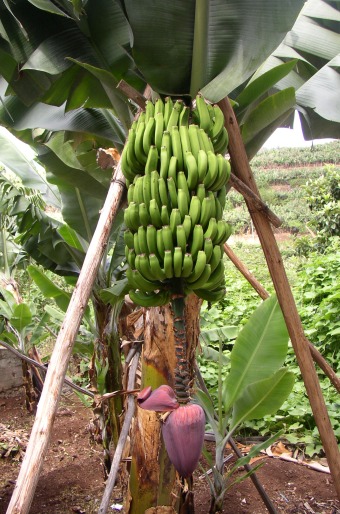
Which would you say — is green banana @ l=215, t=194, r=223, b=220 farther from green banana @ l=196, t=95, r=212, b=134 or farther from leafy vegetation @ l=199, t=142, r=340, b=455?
leafy vegetation @ l=199, t=142, r=340, b=455

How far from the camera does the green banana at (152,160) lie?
0.96 m

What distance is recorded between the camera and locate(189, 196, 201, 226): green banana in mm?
918

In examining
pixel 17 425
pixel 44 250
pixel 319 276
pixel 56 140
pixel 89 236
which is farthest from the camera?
pixel 319 276

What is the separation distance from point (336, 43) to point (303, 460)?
2248 millimetres

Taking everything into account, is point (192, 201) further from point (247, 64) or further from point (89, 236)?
point (89, 236)

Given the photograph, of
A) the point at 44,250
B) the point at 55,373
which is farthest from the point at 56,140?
the point at 55,373

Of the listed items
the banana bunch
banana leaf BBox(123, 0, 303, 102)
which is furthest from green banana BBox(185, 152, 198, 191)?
banana leaf BBox(123, 0, 303, 102)

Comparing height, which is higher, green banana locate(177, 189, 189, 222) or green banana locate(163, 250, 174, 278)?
green banana locate(177, 189, 189, 222)

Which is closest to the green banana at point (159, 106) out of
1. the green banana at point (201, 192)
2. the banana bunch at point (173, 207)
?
the banana bunch at point (173, 207)

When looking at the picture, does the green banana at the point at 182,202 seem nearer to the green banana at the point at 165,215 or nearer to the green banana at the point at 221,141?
the green banana at the point at 165,215

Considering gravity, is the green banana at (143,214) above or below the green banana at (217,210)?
below

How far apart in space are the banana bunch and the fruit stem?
0.12 feet

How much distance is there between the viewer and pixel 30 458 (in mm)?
715

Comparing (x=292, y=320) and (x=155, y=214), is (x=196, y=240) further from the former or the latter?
(x=292, y=320)
